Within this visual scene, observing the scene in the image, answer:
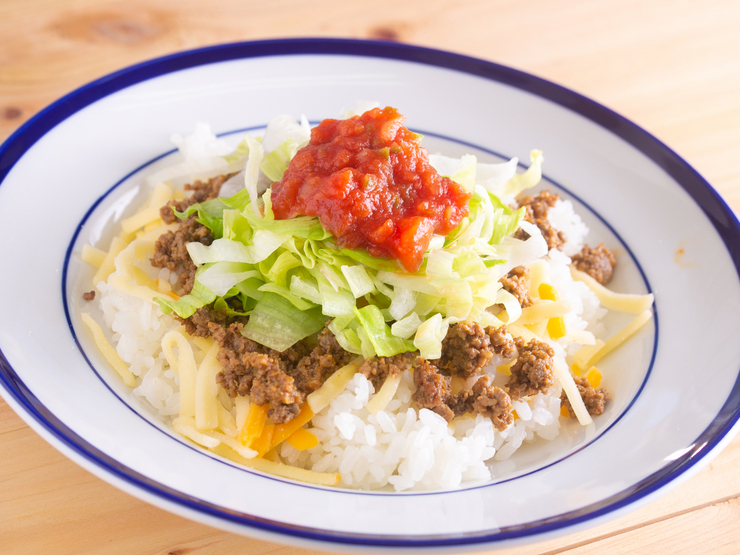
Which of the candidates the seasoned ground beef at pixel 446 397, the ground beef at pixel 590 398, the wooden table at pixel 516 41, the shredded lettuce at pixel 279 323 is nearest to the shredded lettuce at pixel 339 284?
the shredded lettuce at pixel 279 323

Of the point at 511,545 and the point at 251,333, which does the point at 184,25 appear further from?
the point at 511,545

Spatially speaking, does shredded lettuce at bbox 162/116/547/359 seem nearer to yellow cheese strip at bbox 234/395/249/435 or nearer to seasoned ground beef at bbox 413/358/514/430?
seasoned ground beef at bbox 413/358/514/430

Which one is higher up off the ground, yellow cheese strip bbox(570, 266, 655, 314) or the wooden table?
the wooden table

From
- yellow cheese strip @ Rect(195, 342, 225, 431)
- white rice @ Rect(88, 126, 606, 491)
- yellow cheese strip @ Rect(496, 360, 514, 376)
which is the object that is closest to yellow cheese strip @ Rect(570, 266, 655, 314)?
white rice @ Rect(88, 126, 606, 491)

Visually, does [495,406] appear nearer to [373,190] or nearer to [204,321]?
[373,190]

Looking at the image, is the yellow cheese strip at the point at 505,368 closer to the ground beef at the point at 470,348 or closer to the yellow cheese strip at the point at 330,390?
the ground beef at the point at 470,348

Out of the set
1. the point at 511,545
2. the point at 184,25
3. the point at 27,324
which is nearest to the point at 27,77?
the point at 184,25
